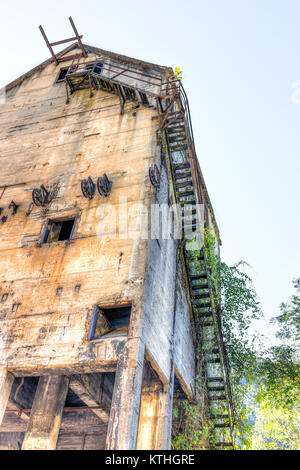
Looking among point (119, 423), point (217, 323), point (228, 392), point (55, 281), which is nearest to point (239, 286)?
point (217, 323)

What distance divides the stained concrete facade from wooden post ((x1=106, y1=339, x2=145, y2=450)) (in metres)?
0.02

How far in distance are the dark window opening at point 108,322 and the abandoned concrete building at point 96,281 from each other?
4 centimetres

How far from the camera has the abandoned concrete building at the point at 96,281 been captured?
347 inches

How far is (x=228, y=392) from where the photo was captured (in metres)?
13.1

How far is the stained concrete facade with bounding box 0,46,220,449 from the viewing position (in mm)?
8625

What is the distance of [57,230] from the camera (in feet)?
39.6

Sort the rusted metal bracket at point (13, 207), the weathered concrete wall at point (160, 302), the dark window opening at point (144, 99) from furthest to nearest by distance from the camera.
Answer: the dark window opening at point (144, 99) < the rusted metal bracket at point (13, 207) < the weathered concrete wall at point (160, 302)

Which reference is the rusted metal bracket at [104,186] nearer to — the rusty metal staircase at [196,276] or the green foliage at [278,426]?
the rusty metal staircase at [196,276]

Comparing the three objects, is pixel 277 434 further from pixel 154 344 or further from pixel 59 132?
pixel 59 132

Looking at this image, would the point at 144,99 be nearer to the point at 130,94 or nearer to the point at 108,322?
the point at 130,94

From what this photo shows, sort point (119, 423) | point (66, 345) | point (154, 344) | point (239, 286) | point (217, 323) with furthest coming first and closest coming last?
point (239, 286) → point (217, 323) → point (154, 344) → point (66, 345) → point (119, 423)

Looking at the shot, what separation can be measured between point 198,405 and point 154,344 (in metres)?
4.57

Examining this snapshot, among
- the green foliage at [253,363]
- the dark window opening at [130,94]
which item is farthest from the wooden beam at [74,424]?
the dark window opening at [130,94]

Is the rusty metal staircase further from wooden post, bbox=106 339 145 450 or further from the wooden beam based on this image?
wooden post, bbox=106 339 145 450
